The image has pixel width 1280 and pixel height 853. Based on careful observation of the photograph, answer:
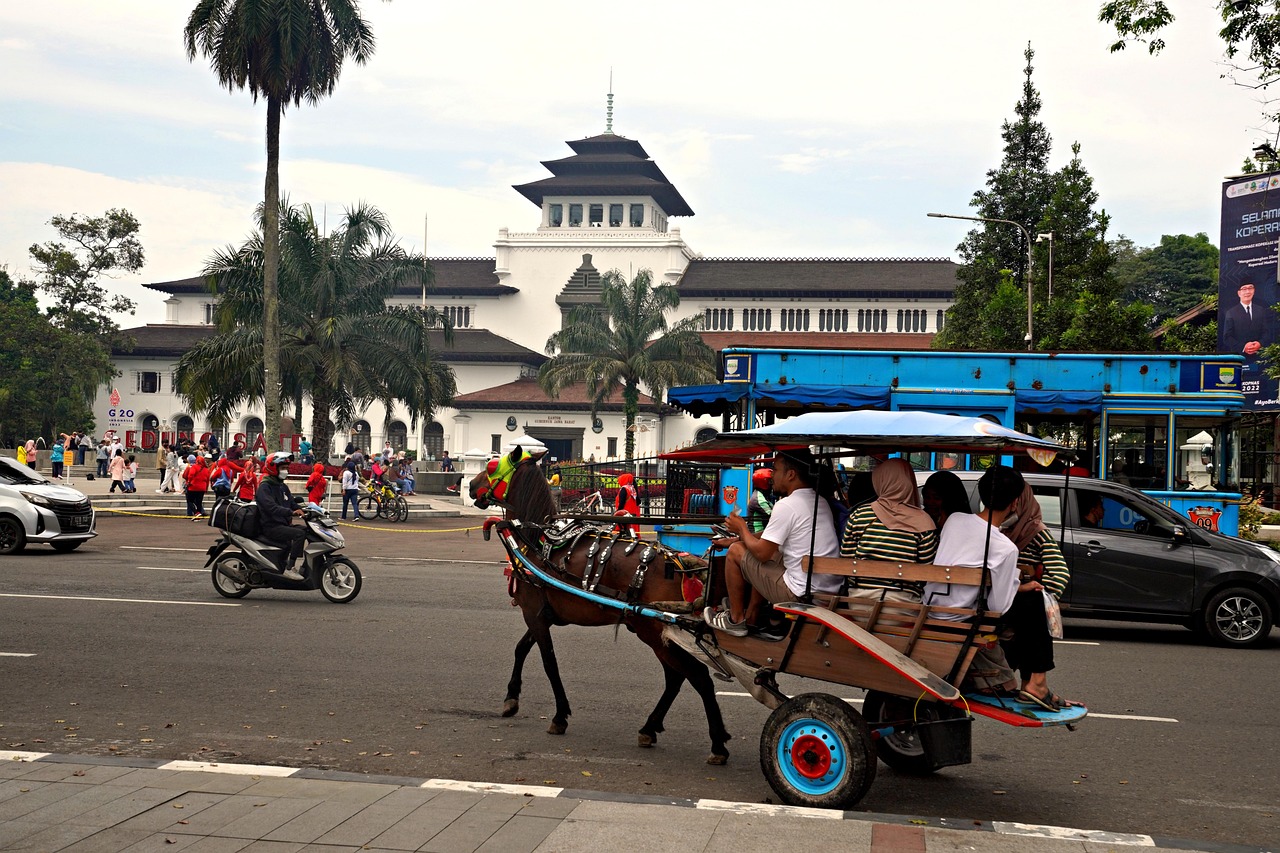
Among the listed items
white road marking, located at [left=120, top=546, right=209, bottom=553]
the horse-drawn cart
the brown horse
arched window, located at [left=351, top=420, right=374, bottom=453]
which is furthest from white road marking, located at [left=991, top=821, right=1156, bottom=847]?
arched window, located at [left=351, top=420, right=374, bottom=453]

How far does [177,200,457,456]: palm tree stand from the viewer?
37188 millimetres

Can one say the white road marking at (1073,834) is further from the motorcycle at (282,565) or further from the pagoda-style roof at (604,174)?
the pagoda-style roof at (604,174)

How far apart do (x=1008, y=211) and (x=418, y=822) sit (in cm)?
3828

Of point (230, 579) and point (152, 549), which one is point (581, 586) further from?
point (152, 549)

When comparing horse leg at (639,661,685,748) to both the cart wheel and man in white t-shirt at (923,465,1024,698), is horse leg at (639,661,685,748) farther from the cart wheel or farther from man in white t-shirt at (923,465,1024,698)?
man in white t-shirt at (923,465,1024,698)

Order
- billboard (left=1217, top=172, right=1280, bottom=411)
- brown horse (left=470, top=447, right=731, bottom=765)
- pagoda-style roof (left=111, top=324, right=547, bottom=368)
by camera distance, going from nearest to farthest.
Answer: brown horse (left=470, top=447, right=731, bottom=765) < billboard (left=1217, top=172, right=1280, bottom=411) < pagoda-style roof (left=111, top=324, right=547, bottom=368)

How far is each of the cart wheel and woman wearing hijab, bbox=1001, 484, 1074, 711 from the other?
96 cm

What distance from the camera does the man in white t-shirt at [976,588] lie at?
6227 millimetres

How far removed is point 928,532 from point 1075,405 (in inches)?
420

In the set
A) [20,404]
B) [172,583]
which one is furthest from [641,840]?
[20,404]

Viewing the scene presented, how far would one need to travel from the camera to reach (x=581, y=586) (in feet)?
25.2

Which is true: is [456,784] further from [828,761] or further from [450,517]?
[450,517]

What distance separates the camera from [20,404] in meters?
62.5

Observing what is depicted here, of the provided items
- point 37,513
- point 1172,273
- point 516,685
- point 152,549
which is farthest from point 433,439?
point 516,685
